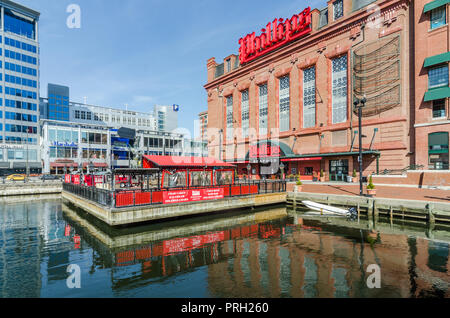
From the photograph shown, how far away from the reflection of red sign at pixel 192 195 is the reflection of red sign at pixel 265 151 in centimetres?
2446

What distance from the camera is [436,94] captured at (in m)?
27.9

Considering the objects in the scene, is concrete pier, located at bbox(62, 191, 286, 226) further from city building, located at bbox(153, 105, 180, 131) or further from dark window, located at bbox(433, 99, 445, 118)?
city building, located at bbox(153, 105, 180, 131)

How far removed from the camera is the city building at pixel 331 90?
1220 inches

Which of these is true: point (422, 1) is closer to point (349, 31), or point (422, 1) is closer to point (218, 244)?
point (349, 31)

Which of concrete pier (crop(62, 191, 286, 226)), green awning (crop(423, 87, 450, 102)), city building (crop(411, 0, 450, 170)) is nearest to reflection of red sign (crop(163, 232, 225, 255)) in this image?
concrete pier (crop(62, 191, 286, 226))

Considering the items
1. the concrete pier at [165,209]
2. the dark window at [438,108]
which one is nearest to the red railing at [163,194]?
the concrete pier at [165,209]

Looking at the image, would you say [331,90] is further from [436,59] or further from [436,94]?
[436,94]

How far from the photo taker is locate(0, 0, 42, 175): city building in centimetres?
6469

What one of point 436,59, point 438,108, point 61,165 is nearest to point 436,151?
point 438,108

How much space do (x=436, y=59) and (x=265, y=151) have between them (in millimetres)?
28023

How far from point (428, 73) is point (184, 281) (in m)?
36.9

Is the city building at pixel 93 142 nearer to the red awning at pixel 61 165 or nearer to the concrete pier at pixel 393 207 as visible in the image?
the red awning at pixel 61 165

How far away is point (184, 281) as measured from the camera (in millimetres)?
10422

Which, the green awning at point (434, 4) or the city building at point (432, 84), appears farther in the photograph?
the green awning at point (434, 4)
